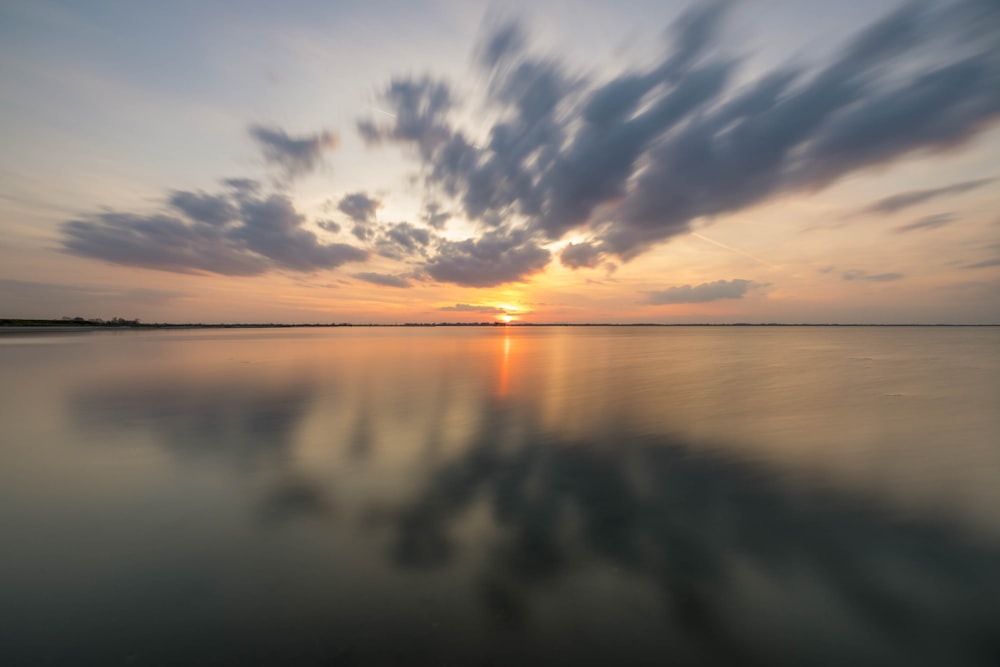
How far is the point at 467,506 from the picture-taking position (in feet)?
33.4

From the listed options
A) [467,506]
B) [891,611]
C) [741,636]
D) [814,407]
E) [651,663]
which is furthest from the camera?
[814,407]

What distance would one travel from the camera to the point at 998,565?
787cm

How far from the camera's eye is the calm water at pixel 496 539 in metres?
5.73

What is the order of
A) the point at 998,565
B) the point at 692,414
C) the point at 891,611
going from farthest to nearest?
1. the point at 692,414
2. the point at 998,565
3. the point at 891,611

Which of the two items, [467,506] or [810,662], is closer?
[810,662]

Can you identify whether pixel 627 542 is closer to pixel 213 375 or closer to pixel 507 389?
pixel 507 389

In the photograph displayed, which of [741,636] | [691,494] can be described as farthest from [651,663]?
[691,494]

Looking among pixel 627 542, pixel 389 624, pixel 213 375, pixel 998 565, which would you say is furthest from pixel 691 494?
pixel 213 375

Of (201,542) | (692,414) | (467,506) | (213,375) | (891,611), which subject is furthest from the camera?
(213,375)

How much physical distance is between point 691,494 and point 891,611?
4.70 m

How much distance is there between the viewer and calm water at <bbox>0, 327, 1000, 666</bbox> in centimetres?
573

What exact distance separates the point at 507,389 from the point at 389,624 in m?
24.0

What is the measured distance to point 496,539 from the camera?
853cm

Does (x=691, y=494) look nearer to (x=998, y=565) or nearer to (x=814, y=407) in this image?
(x=998, y=565)
